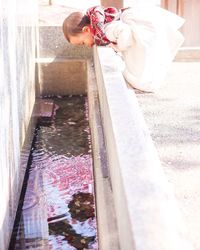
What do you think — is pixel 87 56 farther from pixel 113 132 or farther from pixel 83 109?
pixel 113 132

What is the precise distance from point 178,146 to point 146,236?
2099mm

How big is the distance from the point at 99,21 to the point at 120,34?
33 cm

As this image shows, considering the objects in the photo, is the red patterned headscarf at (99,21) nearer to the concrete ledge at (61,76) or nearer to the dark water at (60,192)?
the dark water at (60,192)

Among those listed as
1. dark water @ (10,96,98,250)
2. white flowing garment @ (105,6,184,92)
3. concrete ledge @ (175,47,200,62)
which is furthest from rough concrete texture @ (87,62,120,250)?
concrete ledge @ (175,47,200,62)

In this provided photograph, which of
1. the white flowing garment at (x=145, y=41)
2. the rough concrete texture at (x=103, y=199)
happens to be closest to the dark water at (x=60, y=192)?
the rough concrete texture at (x=103, y=199)

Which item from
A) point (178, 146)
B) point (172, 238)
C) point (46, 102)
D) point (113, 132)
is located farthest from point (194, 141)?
point (46, 102)

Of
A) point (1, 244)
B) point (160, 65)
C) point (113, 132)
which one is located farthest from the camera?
point (160, 65)

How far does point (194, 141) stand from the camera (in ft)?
12.3

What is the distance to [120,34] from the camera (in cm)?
464

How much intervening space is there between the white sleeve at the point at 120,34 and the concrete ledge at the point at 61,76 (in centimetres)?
149

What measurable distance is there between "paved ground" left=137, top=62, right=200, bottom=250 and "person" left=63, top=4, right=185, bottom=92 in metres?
0.24

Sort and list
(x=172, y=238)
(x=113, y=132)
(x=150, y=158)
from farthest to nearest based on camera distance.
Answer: (x=113, y=132) < (x=150, y=158) < (x=172, y=238)

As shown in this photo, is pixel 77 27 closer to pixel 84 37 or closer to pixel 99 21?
pixel 84 37

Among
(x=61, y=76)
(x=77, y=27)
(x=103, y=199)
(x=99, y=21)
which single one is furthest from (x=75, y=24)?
(x=103, y=199)
